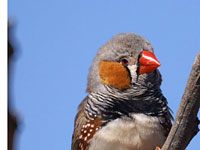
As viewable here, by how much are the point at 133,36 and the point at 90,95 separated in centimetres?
60

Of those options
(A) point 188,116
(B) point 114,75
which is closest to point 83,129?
(B) point 114,75

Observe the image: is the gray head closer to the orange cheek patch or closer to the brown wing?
the orange cheek patch

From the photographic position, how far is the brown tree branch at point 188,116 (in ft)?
5.51

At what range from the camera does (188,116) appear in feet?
5.90

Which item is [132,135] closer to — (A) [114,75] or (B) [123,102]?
(B) [123,102]

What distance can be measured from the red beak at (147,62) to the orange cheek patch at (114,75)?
0.14 m

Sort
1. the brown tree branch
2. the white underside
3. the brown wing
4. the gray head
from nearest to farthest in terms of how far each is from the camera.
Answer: the brown tree branch, the white underside, the brown wing, the gray head

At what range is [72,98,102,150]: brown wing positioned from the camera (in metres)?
2.99

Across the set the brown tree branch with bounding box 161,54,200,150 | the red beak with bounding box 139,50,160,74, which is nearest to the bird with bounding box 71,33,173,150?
the red beak with bounding box 139,50,160,74

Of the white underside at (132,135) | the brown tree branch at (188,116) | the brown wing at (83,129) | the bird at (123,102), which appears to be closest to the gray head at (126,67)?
the bird at (123,102)

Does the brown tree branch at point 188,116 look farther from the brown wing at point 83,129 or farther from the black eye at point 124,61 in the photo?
the black eye at point 124,61

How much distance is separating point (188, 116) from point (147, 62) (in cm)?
124

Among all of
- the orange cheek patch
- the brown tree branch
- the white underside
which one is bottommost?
the white underside

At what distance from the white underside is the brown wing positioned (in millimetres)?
151
